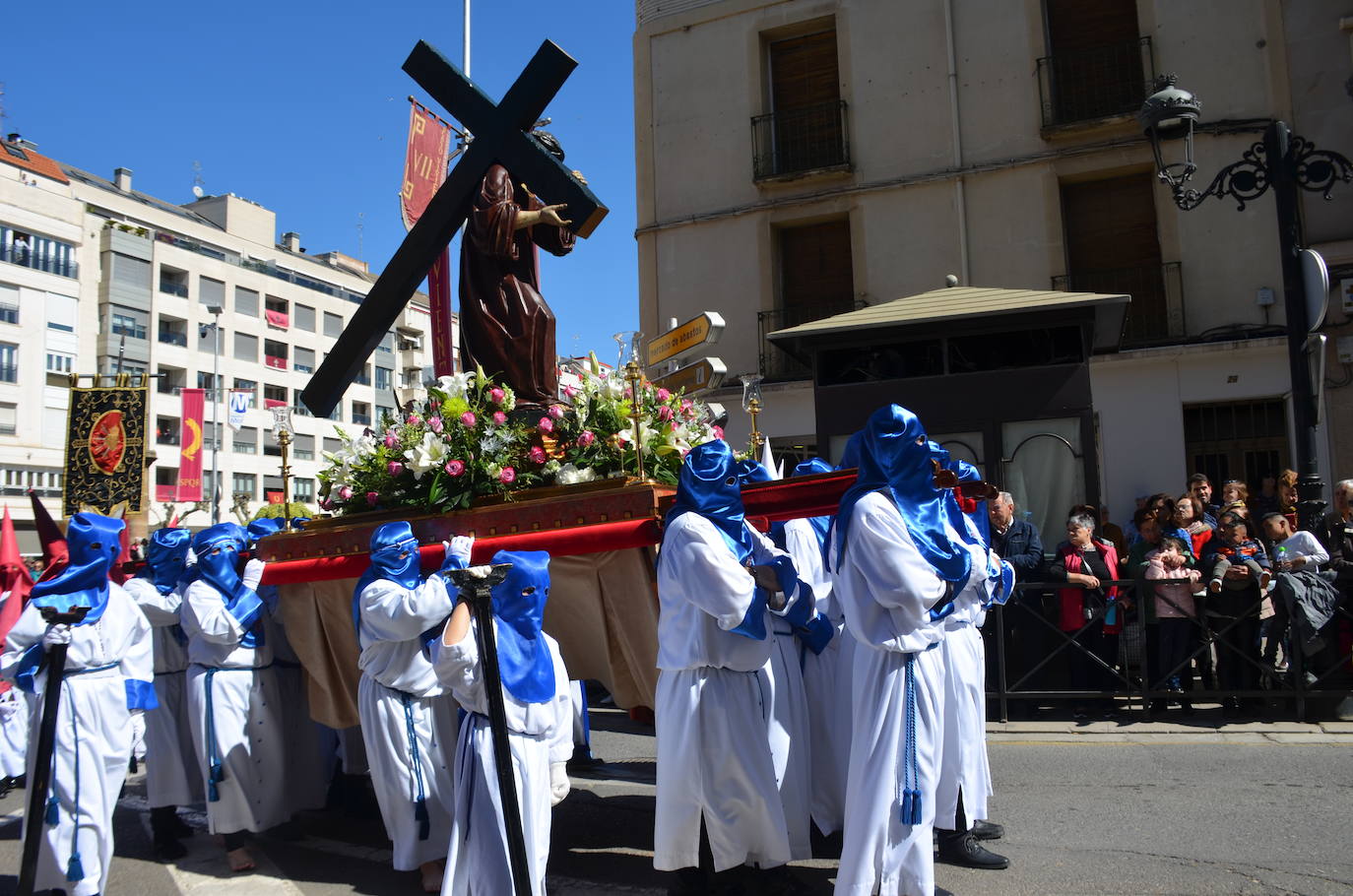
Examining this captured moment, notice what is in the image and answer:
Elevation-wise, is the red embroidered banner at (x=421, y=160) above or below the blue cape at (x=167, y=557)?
above

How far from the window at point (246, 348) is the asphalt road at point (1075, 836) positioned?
51.0 metres

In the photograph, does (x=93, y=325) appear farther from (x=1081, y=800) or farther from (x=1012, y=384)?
(x=1081, y=800)

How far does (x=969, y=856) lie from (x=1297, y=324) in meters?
5.86

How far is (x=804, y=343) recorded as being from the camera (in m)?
12.0

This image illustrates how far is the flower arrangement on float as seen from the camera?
5605 mm

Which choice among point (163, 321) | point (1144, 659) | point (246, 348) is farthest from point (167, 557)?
point (246, 348)

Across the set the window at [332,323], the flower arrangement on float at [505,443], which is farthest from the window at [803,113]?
the window at [332,323]

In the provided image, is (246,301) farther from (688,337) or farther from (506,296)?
(506,296)

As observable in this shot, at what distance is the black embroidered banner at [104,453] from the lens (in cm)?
1221

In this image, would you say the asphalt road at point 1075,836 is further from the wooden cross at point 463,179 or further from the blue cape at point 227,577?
the wooden cross at point 463,179

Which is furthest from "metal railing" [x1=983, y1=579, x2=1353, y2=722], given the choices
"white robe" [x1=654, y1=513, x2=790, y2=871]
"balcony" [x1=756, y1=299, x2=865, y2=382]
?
"balcony" [x1=756, y1=299, x2=865, y2=382]

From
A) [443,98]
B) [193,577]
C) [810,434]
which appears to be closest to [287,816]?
[193,577]

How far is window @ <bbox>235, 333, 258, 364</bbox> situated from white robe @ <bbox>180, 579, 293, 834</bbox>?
173 feet

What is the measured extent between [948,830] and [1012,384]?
6.83m
